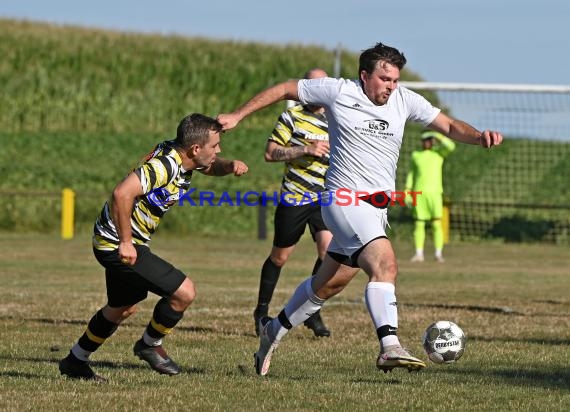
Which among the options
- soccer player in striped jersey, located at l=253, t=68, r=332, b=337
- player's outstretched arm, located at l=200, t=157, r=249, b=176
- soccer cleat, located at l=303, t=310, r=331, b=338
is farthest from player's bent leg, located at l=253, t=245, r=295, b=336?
player's outstretched arm, located at l=200, t=157, r=249, b=176

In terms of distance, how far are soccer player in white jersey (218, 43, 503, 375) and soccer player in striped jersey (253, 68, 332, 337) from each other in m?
2.60

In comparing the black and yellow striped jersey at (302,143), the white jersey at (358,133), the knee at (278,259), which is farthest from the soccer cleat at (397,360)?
the knee at (278,259)

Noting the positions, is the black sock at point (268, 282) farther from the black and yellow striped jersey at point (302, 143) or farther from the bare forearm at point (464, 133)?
the bare forearm at point (464, 133)

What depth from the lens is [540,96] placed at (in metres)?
26.4

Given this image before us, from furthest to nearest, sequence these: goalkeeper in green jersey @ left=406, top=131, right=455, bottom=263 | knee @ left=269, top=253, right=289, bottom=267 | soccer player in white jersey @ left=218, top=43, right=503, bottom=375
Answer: goalkeeper in green jersey @ left=406, top=131, right=455, bottom=263 < knee @ left=269, top=253, right=289, bottom=267 < soccer player in white jersey @ left=218, top=43, right=503, bottom=375

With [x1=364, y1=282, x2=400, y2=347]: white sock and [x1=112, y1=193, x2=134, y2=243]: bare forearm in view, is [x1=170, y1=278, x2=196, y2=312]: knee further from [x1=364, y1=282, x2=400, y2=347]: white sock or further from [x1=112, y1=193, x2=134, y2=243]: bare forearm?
[x1=364, y1=282, x2=400, y2=347]: white sock

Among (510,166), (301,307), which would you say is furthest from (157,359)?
(510,166)

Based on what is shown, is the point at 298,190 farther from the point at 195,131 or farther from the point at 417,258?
the point at 417,258

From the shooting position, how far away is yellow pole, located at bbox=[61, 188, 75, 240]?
95.6 ft

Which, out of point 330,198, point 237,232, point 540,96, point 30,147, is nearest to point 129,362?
point 330,198

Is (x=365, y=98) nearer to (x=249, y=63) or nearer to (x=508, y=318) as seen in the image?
(x=508, y=318)

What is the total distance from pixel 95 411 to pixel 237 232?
2535cm

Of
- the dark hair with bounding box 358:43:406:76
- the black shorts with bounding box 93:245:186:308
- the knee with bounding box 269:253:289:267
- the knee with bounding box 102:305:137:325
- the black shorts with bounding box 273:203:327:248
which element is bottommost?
the knee with bounding box 102:305:137:325

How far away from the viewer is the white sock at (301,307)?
8055mm
